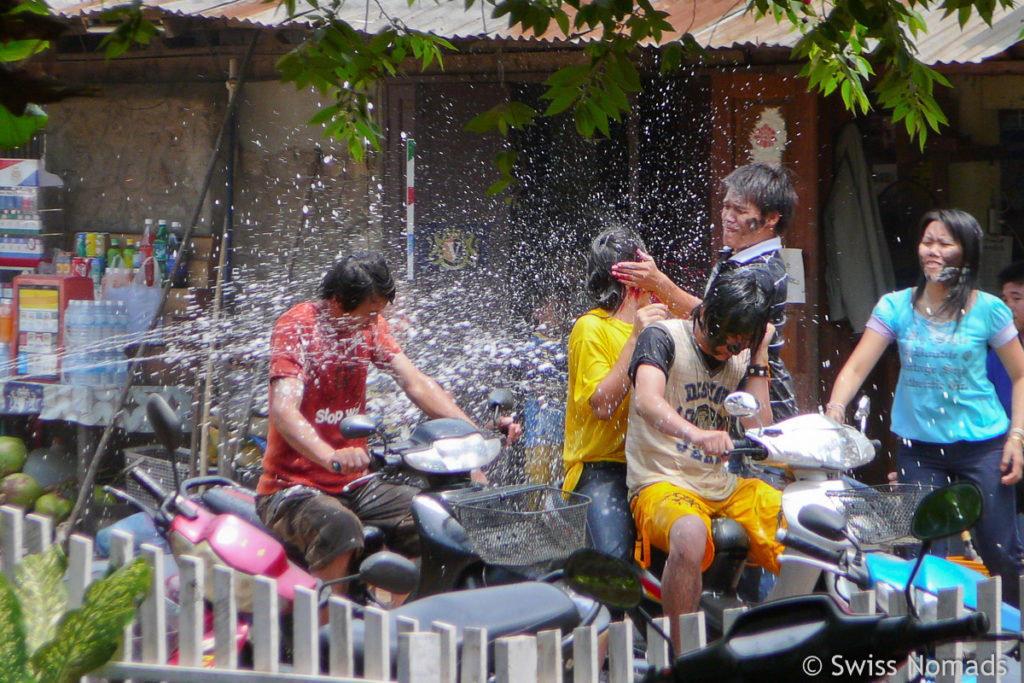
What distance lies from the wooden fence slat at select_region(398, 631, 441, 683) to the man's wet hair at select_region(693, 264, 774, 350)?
1.39 meters

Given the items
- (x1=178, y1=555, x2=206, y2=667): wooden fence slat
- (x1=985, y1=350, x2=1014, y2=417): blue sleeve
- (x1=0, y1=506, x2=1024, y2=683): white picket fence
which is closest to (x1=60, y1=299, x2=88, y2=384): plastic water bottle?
(x1=0, y1=506, x2=1024, y2=683): white picket fence

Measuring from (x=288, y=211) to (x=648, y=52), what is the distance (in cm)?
266

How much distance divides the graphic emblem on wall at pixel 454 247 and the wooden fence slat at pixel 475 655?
182 inches

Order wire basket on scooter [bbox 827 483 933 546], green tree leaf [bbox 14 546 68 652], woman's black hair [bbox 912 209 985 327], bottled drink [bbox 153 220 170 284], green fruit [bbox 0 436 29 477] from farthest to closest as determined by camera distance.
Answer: bottled drink [bbox 153 220 170 284] < green fruit [bbox 0 436 29 477] < woman's black hair [bbox 912 209 985 327] < wire basket on scooter [bbox 827 483 933 546] < green tree leaf [bbox 14 546 68 652]

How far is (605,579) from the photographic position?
1.87 meters

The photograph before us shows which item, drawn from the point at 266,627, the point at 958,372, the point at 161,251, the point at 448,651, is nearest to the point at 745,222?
the point at 958,372

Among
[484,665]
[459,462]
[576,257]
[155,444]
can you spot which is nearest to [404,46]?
[459,462]

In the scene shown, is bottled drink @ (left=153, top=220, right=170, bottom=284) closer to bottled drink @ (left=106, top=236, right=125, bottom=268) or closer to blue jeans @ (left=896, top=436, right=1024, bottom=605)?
bottled drink @ (left=106, top=236, right=125, bottom=268)

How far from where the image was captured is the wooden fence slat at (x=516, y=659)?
2430 mm

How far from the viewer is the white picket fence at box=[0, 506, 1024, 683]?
2.49m

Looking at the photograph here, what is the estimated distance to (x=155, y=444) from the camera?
23.9 ft

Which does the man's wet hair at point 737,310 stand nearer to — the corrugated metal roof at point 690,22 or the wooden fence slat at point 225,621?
the wooden fence slat at point 225,621

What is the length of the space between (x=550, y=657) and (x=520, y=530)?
692mm

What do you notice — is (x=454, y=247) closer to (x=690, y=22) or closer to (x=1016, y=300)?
(x=690, y=22)
